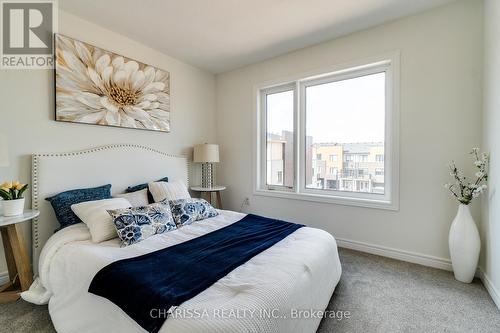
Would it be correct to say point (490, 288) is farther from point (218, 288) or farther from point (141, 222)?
point (141, 222)

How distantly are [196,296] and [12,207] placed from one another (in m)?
1.81

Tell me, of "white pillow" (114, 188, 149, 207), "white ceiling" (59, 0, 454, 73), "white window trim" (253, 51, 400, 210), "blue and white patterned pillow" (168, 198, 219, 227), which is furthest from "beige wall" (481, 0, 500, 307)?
"white pillow" (114, 188, 149, 207)

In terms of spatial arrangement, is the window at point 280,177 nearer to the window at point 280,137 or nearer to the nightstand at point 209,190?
the window at point 280,137

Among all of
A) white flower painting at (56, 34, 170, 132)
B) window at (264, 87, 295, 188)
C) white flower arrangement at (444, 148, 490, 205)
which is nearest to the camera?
white flower arrangement at (444, 148, 490, 205)

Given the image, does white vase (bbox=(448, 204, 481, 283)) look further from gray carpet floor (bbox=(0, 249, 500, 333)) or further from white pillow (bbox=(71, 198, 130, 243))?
white pillow (bbox=(71, 198, 130, 243))

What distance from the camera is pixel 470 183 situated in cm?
218

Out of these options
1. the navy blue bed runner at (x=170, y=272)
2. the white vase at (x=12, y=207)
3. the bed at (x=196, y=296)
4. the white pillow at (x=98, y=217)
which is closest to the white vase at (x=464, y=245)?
the bed at (x=196, y=296)

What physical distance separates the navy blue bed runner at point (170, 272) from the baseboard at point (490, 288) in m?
1.63

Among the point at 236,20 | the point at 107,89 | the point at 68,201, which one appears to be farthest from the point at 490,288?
the point at 107,89

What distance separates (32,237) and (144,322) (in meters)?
1.88

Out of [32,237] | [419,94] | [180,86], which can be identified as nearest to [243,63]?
[180,86]

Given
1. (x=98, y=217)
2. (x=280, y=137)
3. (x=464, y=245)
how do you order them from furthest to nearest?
(x=280, y=137), (x=464, y=245), (x=98, y=217)

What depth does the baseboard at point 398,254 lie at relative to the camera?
2340 millimetres

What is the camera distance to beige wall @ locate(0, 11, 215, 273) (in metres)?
2.06
